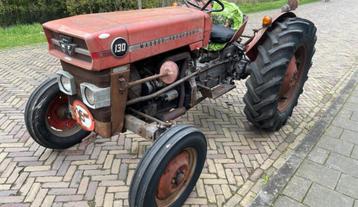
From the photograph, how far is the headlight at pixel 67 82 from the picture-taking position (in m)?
2.59

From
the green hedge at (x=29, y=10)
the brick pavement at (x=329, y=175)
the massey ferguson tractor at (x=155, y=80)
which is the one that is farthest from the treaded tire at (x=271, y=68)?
the green hedge at (x=29, y=10)

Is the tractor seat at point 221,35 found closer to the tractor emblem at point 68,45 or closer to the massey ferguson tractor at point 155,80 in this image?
the massey ferguson tractor at point 155,80

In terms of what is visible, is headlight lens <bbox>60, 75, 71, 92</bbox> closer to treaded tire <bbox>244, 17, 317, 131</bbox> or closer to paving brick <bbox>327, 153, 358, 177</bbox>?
treaded tire <bbox>244, 17, 317, 131</bbox>

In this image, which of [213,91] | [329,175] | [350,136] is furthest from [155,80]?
[350,136]

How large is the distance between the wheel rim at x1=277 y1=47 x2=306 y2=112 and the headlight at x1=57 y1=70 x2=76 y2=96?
2.34 m

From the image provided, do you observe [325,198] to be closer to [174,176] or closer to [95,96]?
[174,176]

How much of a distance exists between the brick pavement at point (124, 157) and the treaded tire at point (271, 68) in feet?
1.27

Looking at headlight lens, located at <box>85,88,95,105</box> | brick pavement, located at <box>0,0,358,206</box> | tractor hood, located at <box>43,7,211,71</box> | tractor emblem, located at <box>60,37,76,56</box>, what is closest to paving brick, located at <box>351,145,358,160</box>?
brick pavement, located at <box>0,0,358,206</box>

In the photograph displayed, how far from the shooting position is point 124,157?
3.35 metres

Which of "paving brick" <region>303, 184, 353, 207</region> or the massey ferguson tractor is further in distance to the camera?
"paving brick" <region>303, 184, 353, 207</region>

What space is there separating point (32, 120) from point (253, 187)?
2.10 metres

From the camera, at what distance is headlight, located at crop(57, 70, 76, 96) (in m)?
2.59

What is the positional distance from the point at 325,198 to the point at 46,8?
10604mm

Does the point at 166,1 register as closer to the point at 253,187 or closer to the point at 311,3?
the point at 311,3
